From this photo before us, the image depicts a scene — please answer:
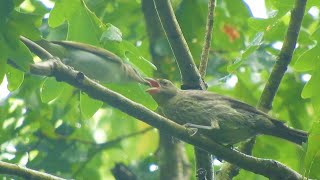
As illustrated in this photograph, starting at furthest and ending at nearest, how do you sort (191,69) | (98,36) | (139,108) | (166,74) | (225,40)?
(225,40) < (166,74) < (98,36) < (191,69) < (139,108)

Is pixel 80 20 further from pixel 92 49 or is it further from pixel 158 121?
pixel 158 121

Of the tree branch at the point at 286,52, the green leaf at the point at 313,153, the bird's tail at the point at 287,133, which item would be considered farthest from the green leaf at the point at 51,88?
the green leaf at the point at 313,153

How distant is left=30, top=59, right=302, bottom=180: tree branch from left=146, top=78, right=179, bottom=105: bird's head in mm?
1592

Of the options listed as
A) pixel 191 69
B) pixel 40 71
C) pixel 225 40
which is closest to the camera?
Answer: pixel 40 71

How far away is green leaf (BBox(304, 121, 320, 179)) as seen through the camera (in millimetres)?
4996

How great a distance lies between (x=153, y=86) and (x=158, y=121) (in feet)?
7.91

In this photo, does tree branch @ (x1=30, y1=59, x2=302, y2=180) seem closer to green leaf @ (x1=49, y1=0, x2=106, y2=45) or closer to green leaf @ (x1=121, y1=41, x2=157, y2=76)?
green leaf @ (x1=121, y1=41, x2=157, y2=76)

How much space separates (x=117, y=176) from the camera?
20.8 ft

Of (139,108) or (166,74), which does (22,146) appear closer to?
(166,74)

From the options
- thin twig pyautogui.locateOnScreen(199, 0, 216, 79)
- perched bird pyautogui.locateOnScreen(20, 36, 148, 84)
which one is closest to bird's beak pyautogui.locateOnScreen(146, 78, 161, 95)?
perched bird pyautogui.locateOnScreen(20, 36, 148, 84)

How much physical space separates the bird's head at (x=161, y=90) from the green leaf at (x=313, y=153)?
2.05 meters

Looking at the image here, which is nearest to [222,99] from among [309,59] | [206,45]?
[206,45]

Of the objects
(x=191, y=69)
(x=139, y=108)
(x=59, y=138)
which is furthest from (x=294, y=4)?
(x=59, y=138)

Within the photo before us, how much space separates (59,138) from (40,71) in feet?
14.3
